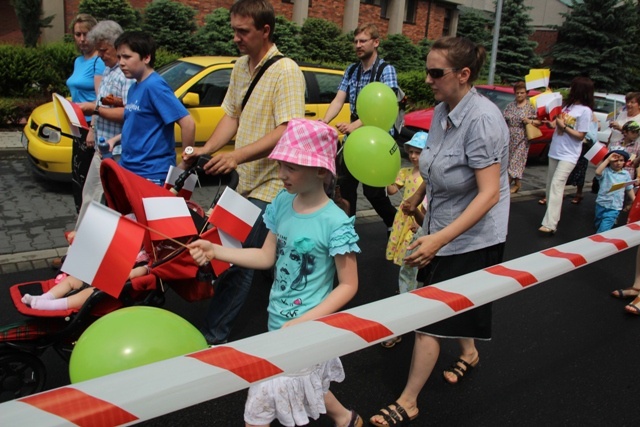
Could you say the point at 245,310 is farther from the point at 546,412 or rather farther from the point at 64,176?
the point at 64,176

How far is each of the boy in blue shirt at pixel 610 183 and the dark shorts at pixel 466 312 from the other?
4.07 metres

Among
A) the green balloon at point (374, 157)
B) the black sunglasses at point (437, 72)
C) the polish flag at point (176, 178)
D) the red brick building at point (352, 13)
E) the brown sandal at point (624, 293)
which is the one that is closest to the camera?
the black sunglasses at point (437, 72)

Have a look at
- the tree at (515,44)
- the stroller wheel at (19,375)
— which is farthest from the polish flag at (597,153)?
the tree at (515,44)

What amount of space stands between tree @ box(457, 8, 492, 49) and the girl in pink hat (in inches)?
1111

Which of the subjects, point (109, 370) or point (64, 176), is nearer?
point (109, 370)

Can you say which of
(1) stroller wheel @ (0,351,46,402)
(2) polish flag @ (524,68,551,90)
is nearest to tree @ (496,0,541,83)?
(2) polish flag @ (524,68,551,90)

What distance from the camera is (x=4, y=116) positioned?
1004 cm

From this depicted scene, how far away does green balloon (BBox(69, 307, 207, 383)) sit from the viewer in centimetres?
197

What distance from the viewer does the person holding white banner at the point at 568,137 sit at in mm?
6934

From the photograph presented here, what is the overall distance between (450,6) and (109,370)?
30766 mm

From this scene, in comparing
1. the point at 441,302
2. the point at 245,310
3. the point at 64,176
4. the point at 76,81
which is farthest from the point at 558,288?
the point at 64,176

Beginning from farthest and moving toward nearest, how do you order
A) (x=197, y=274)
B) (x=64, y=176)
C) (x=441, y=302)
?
1. (x=64, y=176)
2. (x=197, y=274)
3. (x=441, y=302)

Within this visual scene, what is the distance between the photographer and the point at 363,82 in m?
5.50

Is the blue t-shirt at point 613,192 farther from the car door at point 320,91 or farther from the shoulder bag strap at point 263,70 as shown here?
the shoulder bag strap at point 263,70
